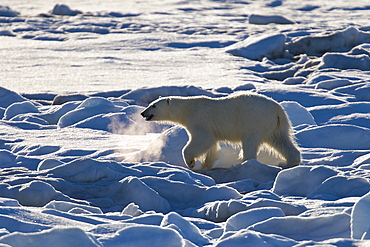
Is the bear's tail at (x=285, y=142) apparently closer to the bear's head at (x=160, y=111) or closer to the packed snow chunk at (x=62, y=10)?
the bear's head at (x=160, y=111)

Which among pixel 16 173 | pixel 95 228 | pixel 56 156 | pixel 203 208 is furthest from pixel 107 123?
pixel 95 228

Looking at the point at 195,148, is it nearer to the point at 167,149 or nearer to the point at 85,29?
the point at 167,149

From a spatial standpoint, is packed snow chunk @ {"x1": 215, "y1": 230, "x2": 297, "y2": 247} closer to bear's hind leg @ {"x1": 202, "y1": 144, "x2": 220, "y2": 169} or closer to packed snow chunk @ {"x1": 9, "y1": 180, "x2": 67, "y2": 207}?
packed snow chunk @ {"x1": 9, "y1": 180, "x2": 67, "y2": 207}

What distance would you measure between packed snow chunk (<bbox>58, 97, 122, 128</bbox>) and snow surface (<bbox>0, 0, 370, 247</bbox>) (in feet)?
0.07

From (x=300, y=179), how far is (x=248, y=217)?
142cm

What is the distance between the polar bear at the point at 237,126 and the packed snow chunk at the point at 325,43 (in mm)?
10118

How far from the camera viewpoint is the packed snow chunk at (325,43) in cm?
1705

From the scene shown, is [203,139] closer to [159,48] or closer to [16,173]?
[16,173]

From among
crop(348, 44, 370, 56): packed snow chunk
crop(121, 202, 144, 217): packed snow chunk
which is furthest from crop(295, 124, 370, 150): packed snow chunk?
crop(348, 44, 370, 56): packed snow chunk

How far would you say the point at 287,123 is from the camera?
7176 mm

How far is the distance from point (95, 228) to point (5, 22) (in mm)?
21295

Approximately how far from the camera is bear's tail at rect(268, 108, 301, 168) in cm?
707

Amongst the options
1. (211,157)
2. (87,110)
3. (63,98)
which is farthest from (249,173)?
(63,98)

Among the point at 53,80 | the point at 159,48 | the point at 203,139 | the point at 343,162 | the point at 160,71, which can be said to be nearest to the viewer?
the point at 343,162
